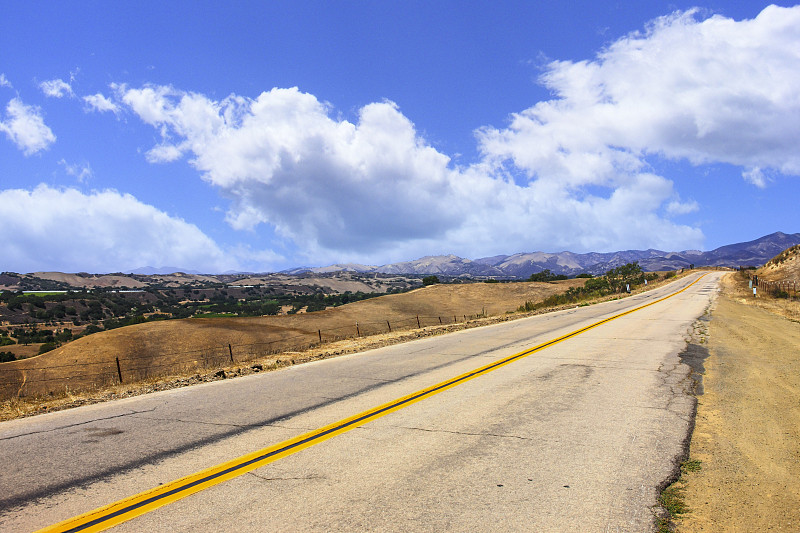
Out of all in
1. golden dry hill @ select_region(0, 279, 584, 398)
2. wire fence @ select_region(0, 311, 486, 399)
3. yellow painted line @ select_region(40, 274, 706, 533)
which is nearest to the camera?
yellow painted line @ select_region(40, 274, 706, 533)

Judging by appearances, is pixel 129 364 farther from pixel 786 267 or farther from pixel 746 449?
pixel 786 267

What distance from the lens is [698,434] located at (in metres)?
6.62

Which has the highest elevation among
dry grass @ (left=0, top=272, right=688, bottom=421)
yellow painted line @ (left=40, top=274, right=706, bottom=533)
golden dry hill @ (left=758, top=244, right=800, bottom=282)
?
dry grass @ (left=0, top=272, right=688, bottom=421)

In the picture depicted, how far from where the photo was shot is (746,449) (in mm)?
6051

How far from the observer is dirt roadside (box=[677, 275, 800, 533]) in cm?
435

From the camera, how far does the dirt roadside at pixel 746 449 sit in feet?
14.3

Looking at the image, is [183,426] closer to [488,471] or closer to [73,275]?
[488,471]

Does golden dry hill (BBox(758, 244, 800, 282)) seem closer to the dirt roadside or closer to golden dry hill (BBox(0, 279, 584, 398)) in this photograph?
golden dry hill (BBox(0, 279, 584, 398))

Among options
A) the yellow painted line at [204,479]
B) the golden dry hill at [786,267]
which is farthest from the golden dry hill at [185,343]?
the golden dry hill at [786,267]

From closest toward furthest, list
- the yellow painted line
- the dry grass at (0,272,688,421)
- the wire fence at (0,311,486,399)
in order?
the yellow painted line
the dry grass at (0,272,688,421)
the wire fence at (0,311,486,399)

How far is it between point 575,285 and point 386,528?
69570mm

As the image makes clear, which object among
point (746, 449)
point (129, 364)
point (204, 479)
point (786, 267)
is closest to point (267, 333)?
point (129, 364)

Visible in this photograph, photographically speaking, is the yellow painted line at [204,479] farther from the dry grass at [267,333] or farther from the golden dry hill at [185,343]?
the golden dry hill at [185,343]

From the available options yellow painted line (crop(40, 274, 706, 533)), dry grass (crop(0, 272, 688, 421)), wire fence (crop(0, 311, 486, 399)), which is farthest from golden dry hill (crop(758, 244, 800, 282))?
yellow painted line (crop(40, 274, 706, 533))
